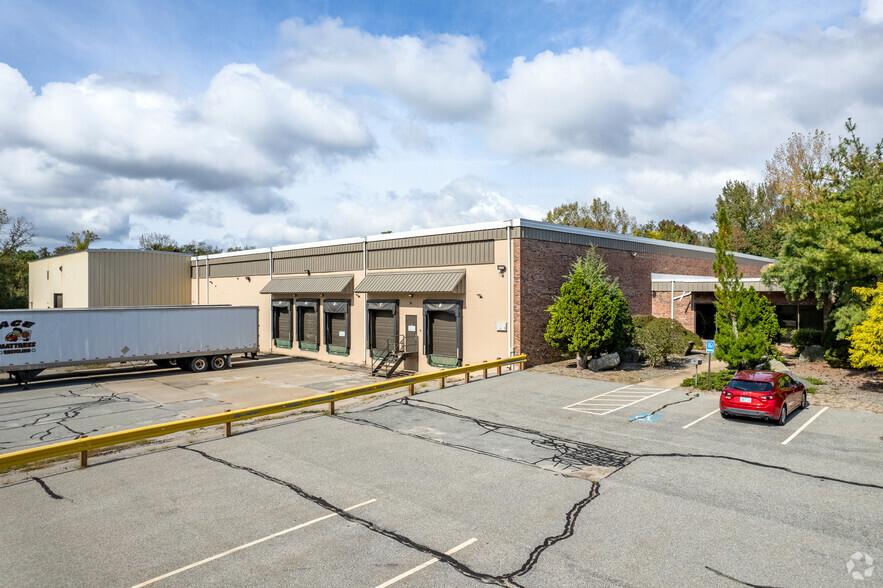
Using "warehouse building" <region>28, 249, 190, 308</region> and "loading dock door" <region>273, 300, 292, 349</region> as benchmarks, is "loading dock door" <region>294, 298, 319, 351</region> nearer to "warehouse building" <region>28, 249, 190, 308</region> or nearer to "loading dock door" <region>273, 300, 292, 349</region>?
"loading dock door" <region>273, 300, 292, 349</region>

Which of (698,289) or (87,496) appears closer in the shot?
(87,496)

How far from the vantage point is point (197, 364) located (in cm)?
2945

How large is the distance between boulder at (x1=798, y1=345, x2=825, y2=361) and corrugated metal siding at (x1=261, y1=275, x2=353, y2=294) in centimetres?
2478

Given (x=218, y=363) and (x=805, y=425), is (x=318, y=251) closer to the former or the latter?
(x=218, y=363)

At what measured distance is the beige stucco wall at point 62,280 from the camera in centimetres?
3884

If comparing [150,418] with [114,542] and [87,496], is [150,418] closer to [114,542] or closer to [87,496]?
[87,496]

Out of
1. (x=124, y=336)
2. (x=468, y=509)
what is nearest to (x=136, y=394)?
(x=124, y=336)

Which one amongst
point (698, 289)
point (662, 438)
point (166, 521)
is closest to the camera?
point (166, 521)

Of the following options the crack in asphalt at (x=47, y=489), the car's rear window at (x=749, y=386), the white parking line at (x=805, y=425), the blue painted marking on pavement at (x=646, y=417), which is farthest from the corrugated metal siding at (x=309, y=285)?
the white parking line at (x=805, y=425)

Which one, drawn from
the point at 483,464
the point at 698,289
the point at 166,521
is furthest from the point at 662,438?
the point at 698,289

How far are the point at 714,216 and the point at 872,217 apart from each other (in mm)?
50358

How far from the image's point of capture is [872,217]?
851 inches

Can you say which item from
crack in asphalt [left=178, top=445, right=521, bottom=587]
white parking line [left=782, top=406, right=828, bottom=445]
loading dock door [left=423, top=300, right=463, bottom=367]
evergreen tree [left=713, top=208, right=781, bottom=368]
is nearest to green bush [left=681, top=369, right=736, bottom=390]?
evergreen tree [left=713, top=208, right=781, bottom=368]

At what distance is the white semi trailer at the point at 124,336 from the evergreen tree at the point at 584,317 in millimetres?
18008
